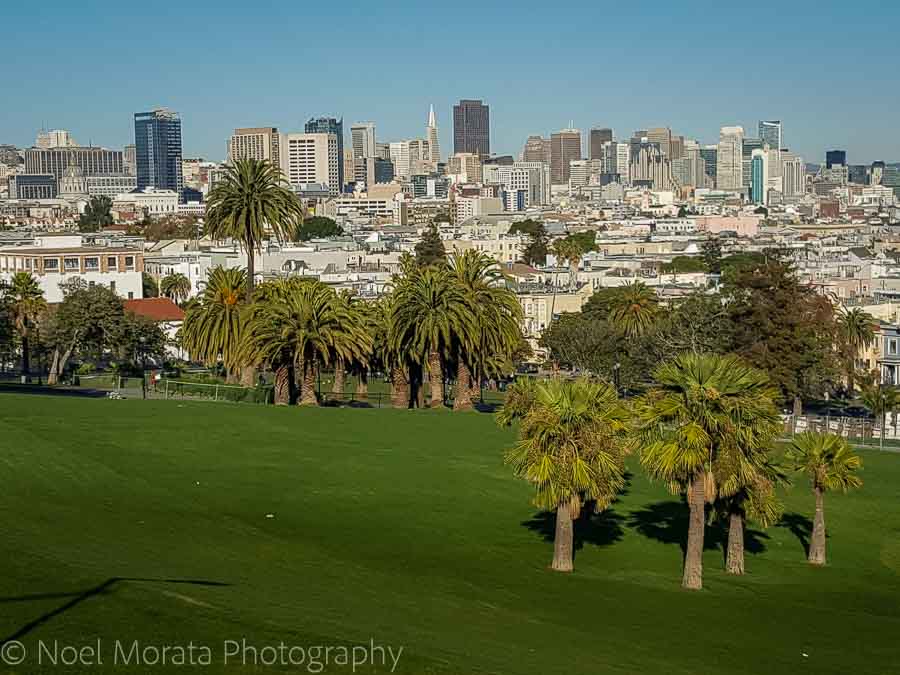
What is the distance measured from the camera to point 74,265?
101250mm

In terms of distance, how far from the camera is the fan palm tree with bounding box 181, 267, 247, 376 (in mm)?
53031

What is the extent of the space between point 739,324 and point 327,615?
127ft

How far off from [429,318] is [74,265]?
193 ft

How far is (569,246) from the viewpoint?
5940 inches

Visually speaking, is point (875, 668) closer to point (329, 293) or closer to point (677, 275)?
point (329, 293)

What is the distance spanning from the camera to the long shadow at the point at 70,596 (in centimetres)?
1793

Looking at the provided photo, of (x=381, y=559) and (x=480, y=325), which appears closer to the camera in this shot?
(x=381, y=559)

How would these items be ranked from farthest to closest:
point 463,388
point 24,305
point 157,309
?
point 157,309 → point 24,305 → point 463,388

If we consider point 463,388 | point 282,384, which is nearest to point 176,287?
point 463,388

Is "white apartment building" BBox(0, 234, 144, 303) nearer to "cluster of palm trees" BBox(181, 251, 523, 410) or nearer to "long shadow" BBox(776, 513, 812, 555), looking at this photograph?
"cluster of palm trees" BBox(181, 251, 523, 410)

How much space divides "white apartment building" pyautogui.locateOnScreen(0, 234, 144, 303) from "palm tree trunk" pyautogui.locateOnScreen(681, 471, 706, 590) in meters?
75.5

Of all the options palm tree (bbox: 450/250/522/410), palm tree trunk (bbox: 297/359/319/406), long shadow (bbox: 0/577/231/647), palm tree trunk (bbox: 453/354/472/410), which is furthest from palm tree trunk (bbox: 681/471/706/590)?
palm tree trunk (bbox: 453/354/472/410)

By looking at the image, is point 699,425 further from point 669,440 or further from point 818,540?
point 818,540

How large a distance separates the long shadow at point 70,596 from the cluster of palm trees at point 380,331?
24672 mm
